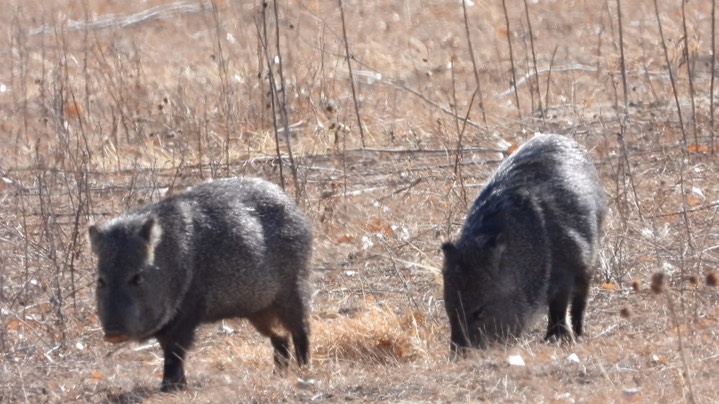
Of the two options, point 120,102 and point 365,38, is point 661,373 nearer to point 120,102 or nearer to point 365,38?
point 120,102

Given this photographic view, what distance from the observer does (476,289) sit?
20.1 ft

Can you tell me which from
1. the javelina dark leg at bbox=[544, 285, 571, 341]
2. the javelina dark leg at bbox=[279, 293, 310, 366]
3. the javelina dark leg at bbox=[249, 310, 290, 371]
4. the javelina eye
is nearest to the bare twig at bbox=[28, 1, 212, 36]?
the javelina dark leg at bbox=[249, 310, 290, 371]

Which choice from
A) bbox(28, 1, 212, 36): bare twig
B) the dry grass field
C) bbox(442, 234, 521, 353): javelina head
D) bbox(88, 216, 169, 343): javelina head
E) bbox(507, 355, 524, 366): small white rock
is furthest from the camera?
bbox(28, 1, 212, 36): bare twig

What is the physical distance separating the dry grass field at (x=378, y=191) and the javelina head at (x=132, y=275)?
361mm

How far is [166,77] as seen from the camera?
13.3m

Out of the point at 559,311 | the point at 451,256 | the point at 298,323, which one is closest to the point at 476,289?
the point at 451,256

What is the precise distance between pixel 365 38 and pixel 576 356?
32.4 feet

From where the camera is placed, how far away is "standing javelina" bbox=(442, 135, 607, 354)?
20.0ft

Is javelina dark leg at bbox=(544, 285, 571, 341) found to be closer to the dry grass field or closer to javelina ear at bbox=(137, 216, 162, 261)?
the dry grass field

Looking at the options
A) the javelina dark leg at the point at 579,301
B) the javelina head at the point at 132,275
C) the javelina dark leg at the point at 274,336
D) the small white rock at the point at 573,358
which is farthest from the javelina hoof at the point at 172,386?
the javelina dark leg at the point at 579,301

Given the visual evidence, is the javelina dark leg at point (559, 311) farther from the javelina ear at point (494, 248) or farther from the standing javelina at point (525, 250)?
the javelina ear at point (494, 248)

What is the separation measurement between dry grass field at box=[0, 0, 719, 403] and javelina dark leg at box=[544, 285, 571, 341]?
19 centimetres

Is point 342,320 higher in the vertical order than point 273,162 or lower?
lower

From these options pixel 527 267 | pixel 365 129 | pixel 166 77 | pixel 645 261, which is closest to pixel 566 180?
pixel 527 267
